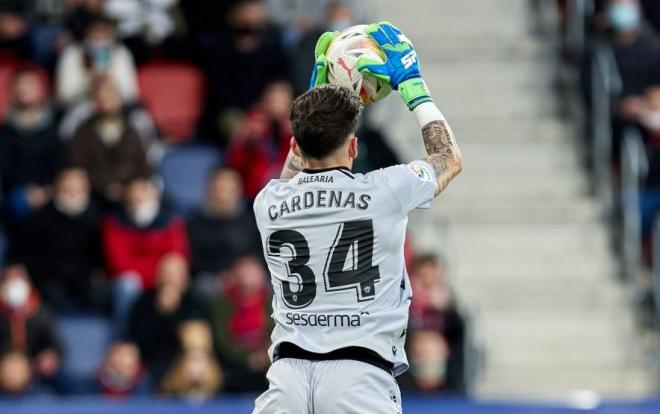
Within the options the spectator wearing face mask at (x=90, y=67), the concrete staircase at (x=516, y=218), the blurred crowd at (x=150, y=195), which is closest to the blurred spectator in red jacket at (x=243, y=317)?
the blurred crowd at (x=150, y=195)

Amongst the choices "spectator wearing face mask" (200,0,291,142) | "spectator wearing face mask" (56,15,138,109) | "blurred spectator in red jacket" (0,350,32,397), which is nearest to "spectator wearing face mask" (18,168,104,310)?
"blurred spectator in red jacket" (0,350,32,397)

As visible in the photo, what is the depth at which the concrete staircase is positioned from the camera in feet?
44.1

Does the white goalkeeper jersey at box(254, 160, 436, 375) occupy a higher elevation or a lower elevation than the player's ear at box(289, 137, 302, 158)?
Result: lower

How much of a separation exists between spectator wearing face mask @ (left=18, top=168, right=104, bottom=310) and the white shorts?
704 cm

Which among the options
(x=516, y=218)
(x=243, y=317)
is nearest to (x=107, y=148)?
(x=243, y=317)

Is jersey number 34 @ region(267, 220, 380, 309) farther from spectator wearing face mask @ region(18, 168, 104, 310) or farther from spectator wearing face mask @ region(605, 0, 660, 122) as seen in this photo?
spectator wearing face mask @ region(605, 0, 660, 122)

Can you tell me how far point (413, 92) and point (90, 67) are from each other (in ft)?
26.4


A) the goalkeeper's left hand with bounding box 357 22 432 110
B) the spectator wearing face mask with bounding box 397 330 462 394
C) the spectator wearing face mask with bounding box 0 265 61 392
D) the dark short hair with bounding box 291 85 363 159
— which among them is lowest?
the spectator wearing face mask with bounding box 397 330 462 394

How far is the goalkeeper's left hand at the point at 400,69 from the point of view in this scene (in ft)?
20.9

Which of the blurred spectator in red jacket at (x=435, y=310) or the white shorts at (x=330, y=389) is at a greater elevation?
the white shorts at (x=330, y=389)

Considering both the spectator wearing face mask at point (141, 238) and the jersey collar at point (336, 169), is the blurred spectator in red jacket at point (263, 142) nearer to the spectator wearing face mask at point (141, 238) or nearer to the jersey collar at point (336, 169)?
the spectator wearing face mask at point (141, 238)

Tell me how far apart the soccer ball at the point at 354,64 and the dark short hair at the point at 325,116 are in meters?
0.42

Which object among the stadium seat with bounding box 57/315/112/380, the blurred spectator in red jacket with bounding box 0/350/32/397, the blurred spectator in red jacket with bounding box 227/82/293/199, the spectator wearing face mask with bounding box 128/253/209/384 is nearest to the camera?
the blurred spectator in red jacket with bounding box 0/350/32/397

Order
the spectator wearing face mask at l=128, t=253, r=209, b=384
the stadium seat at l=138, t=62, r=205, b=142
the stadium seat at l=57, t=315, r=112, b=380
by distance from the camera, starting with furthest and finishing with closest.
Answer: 1. the stadium seat at l=138, t=62, r=205, b=142
2. the stadium seat at l=57, t=315, r=112, b=380
3. the spectator wearing face mask at l=128, t=253, r=209, b=384
